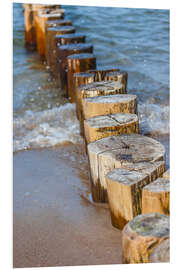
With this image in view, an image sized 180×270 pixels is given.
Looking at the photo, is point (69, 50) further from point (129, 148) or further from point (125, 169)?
point (125, 169)

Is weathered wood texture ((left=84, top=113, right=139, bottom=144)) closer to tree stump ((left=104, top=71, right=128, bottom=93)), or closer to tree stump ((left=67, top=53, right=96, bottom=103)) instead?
tree stump ((left=104, top=71, right=128, bottom=93))

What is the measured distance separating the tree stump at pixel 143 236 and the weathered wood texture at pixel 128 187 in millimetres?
241

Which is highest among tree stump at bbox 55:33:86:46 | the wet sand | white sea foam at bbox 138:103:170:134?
tree stump at bbox 55:33:86:46

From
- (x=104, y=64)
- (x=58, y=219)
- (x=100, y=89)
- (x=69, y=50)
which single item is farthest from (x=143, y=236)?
(x=104, y=64)

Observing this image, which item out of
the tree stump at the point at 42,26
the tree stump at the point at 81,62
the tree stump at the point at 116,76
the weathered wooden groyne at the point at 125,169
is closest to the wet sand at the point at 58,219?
the weathered wooden groyne at the point at 125,169

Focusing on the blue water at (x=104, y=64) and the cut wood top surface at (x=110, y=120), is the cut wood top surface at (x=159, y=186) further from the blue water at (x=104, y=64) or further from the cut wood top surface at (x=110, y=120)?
the blue water at (x=104, y=64)

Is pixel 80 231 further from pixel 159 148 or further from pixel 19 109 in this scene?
pixel 19 109

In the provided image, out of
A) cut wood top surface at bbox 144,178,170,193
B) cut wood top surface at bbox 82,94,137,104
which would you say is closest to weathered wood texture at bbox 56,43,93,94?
cut wood top surface at bbox 82,94,137,104

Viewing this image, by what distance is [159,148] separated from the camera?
2.14 meters

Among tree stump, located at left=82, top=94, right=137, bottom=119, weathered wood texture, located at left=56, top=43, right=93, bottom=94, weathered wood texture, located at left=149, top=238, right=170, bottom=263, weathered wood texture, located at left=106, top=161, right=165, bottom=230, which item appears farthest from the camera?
weathered wood texture, located at left=56, top=43, right=93, bottom=94

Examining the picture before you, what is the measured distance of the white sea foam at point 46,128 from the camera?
3.51 meters

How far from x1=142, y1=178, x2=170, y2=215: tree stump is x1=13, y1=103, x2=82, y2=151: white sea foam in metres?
1.76

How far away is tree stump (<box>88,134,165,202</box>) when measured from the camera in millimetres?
2057

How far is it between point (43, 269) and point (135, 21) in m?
5.20
